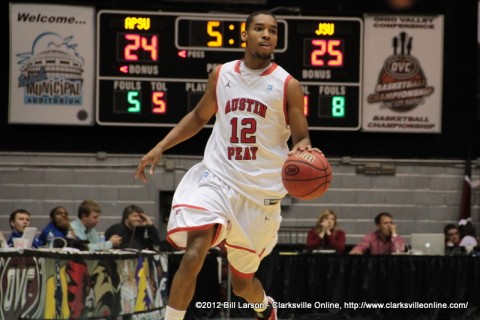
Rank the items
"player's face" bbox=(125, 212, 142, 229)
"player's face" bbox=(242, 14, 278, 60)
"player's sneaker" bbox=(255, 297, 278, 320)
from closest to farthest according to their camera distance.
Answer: "player's face" bbox=(242, 14, 278, 60) < "player's sneaker" bbox=(255, 297, 278, 320) < "player's face" bbox=(125, 212, 142, 229)

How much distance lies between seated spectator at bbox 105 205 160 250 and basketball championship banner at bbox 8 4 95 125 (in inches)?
148

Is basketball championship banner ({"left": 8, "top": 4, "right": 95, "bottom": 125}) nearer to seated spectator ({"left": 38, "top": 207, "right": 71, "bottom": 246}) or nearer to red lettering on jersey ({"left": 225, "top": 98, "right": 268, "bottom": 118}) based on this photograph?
seated spectator ({"left": 38, "top": 207, "right": 71, "bottom": 246})

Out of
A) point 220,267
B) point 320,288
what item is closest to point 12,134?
point 220,267

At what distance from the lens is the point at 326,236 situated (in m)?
14.1

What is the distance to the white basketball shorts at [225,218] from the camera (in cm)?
677

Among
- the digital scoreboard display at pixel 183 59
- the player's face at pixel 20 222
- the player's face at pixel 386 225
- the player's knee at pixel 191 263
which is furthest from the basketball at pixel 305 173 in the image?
the digital scoreboard display at pixel 183 59

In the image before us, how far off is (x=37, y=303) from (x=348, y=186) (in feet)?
29.1

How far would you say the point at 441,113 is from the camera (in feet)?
56.9

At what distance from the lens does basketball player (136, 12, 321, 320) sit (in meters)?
6.89

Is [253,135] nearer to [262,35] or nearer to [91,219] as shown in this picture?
[262,35]

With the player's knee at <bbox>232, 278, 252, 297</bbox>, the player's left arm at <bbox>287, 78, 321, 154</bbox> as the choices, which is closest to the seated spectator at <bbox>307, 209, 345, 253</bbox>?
the player's knee at <bbox>232, 278, 252, 297</bbox>

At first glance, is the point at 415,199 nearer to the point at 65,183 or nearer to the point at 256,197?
the point at 65,183

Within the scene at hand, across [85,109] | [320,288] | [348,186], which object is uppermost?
[85,109]

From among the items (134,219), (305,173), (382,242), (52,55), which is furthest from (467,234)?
(305,173)
